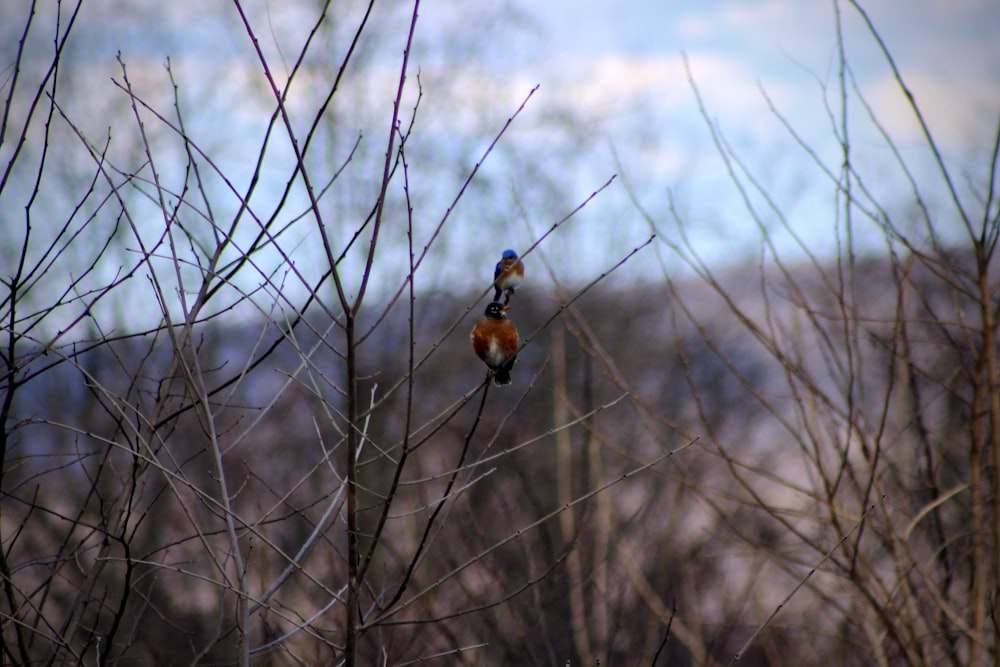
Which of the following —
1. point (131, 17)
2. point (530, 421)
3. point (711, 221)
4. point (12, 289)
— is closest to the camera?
point (12, 289)

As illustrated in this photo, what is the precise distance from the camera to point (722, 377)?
1385cm

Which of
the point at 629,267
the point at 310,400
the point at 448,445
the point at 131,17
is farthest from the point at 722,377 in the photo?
the point at 131,17

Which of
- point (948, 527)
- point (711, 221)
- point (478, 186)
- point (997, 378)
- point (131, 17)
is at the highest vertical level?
point (131, 17)

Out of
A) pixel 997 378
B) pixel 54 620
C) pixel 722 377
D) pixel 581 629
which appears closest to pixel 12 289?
pixel 581 629

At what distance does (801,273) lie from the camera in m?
16.6

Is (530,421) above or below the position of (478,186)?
below

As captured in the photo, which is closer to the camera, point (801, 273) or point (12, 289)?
point (12, 289)

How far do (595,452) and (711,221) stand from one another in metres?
7.34

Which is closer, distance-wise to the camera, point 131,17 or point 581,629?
point 581,629

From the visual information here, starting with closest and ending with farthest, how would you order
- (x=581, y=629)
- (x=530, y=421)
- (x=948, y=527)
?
(x=581, y=629) → (x=948, y=527) → (x=530, y=421)

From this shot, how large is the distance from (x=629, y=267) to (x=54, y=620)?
348 inches

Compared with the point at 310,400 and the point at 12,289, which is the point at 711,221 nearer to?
the point at 310,400

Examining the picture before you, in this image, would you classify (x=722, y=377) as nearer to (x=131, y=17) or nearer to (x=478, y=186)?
(x=478, y=186)

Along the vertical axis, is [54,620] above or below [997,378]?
above
